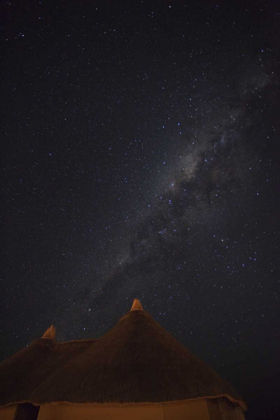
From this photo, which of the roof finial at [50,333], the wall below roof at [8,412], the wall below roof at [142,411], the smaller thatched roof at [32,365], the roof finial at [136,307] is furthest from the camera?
the roof finial at [50,333]

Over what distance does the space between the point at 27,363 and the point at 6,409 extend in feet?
5.15

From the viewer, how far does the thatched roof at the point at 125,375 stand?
18.9 feet

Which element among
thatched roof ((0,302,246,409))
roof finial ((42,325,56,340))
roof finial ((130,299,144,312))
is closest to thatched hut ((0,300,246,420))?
thatched roof ((0,302,246,409))

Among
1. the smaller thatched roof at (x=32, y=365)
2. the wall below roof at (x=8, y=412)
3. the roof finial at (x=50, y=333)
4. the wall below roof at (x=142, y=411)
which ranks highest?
the roof finial at (x=50, y=333)

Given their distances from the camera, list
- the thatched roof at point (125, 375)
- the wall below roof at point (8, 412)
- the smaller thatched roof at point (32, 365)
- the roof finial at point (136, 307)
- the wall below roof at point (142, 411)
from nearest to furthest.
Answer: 1. the thatched roof at point (125, 375)
2. the wall below roof at point (142, 411)
3. the wall below roof at point (8, 412)
4. the smaller thatched roof at point (32, 365)
5. the roof finial at point (136, 307)

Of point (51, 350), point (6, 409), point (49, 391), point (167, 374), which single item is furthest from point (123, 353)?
point (51, 350)

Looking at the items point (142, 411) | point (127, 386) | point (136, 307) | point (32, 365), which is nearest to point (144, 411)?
point (142, 411)

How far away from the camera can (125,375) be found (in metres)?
6.05

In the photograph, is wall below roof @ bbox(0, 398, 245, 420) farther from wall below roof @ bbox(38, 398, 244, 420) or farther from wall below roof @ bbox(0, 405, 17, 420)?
wall below roof @ bbox(0, 405, 17, 420)

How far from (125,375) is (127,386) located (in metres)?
0.31

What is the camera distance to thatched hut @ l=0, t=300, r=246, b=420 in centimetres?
577

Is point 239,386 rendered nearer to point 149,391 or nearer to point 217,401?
point 217,401

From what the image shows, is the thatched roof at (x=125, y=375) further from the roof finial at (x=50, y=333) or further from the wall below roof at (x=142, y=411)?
the roof finial at (x=50, y=333)

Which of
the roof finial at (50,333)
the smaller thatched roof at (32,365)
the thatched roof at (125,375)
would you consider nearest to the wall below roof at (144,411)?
the thatched roof at (125,375)
